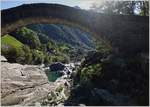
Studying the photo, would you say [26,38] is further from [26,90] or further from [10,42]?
[26,90]

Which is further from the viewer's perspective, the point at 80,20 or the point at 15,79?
the point at 15,79

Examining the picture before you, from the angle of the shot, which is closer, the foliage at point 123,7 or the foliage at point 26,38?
the foliage at point 123,7

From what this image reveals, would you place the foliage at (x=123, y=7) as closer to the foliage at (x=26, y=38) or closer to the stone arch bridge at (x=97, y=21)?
the stone arch bridge at (x=97, y=21)

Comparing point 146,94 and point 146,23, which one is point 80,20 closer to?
point 146,23

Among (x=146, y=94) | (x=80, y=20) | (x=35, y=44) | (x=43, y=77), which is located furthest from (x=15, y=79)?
(x=35, y=44)

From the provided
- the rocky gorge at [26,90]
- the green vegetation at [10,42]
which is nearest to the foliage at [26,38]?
the green vegetation at [10,42]

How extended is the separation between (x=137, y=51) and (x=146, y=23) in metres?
1.77

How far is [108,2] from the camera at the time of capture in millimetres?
39906

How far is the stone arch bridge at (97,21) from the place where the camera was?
20812 millimetres

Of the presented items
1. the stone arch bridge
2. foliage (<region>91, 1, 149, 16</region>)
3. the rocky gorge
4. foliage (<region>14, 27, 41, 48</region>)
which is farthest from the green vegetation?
the stone arch bridge

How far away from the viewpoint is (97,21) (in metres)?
21.8

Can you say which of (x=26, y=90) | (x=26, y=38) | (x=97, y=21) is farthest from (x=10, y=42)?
(x=97, y=21)

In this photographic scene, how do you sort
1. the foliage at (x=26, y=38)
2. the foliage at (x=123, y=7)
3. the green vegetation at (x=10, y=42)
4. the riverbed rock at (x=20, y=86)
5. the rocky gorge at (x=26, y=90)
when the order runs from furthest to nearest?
the foliage at (x=26, y=38) → the green vegetation at (x=10, y=42) → the foliage at (x=123, y=7) → the riverbed rock at (x=20, y=86) → the rocky gorge at (x=26, y=90)

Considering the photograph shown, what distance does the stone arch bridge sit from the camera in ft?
68.3
